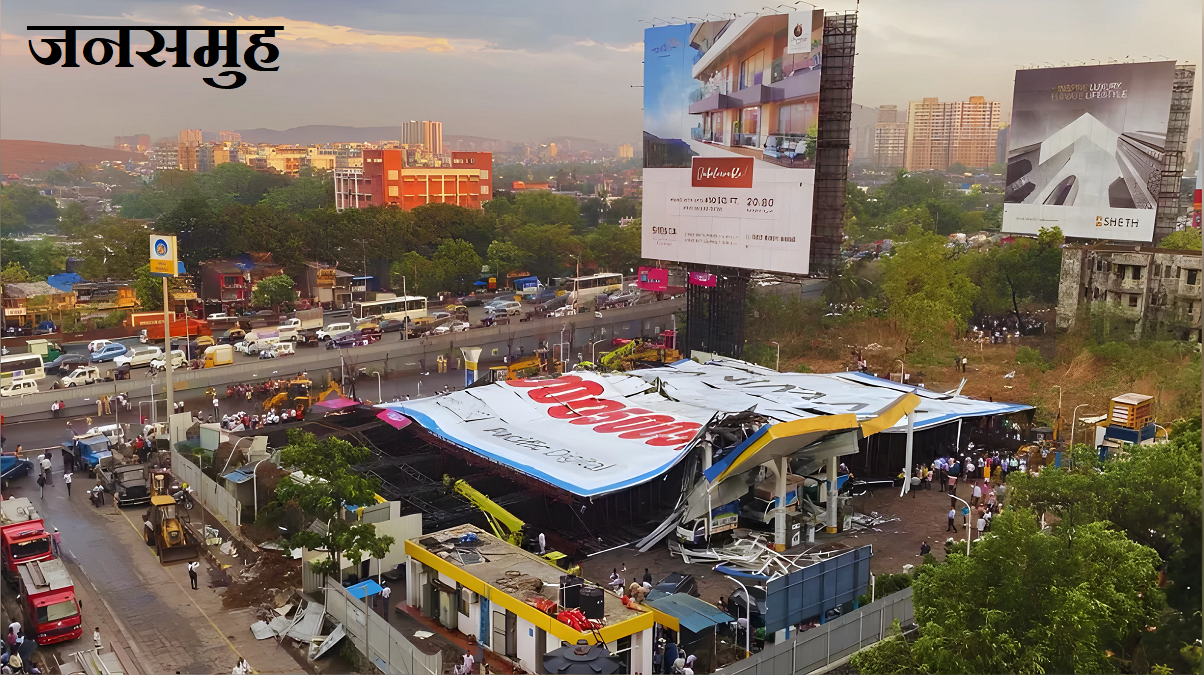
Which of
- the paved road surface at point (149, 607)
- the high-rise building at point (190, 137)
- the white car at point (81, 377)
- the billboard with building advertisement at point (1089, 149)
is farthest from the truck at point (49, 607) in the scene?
the high-rise building at point (190, 137)

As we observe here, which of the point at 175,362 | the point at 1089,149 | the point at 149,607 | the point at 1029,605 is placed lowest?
the point at 149,607

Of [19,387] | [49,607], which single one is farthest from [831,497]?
[19,387]

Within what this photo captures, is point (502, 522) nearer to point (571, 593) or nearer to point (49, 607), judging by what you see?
point (571, 593)

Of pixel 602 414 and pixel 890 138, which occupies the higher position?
pixel 890 138

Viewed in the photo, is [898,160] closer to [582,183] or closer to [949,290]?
[582,183]

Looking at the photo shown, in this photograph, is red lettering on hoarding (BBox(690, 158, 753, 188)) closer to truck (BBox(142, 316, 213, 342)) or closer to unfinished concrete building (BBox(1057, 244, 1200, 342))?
unfinished concrete building (BBox(1057, 244, 1200, 342))

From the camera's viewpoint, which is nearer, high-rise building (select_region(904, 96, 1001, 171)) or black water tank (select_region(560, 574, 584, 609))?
black water tank (select_region(560, 574, 584, 609))

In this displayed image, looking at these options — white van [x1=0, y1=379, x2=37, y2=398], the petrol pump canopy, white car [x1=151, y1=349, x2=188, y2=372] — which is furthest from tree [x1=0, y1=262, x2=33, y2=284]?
the petrol pump canopy
